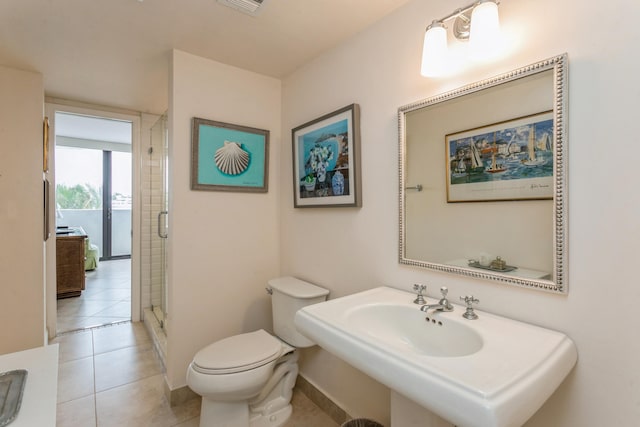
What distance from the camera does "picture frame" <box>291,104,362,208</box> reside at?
1.64 meters

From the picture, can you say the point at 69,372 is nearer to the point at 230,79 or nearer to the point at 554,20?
the point at 230,79

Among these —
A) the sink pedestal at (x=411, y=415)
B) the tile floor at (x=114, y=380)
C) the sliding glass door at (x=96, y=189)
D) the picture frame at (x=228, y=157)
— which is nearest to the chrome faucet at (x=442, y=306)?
the sink pedestal at (x=411, y=415)

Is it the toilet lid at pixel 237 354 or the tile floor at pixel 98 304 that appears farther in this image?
the tile floor at pixel 98 304

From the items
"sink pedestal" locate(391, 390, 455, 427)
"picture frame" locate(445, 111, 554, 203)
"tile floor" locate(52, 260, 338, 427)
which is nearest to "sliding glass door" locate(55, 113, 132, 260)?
"tile floor" locate(52, 260, 338, 427)

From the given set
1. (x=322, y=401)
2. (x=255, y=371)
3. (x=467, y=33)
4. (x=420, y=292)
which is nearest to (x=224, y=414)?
(x=255, y=371)

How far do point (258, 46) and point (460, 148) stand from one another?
1.34m

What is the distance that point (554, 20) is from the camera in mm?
971

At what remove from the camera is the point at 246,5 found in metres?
1.44

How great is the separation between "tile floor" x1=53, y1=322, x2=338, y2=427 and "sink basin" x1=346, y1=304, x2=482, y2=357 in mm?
909

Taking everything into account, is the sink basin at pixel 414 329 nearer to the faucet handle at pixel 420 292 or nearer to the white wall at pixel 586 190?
the faucet handle at pixel 420 292

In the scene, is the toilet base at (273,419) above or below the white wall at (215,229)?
below

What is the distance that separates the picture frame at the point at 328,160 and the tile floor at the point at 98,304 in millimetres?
2682

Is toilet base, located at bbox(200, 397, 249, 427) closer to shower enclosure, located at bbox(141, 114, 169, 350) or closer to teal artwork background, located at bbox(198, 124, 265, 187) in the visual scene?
teal artwork background, located at bbox(198, 124, 265, 187)

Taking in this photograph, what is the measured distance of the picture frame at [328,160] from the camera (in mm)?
1637
